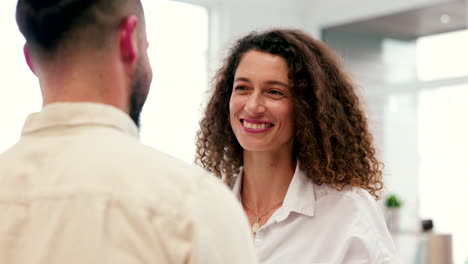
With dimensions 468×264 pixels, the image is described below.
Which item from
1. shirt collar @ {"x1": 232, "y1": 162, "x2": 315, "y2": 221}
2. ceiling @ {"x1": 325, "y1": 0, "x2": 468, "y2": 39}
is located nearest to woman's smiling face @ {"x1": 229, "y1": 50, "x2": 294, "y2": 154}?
shirt collar @ {"x1": 232, "y1": 162, "x2": 315, "y2": 221}

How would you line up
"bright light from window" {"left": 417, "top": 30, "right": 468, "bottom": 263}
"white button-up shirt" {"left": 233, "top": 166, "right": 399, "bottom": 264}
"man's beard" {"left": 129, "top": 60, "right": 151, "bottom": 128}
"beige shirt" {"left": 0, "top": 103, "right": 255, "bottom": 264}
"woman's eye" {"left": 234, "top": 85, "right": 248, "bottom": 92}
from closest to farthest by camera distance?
"beige shirt" {"left": 0, "top": 103, "right": 255, "bottom": 264} → "man's beard" {"left": 129, "top": 60, "right": 151, "bottom": 128} → "white button-up shirt" {"left": 233, "top": 166, "right": 399, "bottom": 264} → "woman's eye" {"left": 234, "top": 85, "right": 248, "bottom": 92} → "bright light from window" {"left": 417, "top": 30, "right": 468, "bottom": 263}

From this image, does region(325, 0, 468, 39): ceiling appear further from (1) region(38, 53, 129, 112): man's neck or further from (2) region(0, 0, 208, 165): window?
(1) region(38, 53, 129, 112): man's neck

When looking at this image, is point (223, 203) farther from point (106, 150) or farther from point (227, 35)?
point (227, 35)

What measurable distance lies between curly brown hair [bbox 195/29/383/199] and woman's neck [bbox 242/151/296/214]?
0.17 feet

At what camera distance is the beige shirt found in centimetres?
85

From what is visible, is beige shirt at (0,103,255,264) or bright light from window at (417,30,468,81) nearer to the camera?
beige shirt at (0,103,255,264)

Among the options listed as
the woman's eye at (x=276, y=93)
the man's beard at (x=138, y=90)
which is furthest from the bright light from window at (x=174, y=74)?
the man's beard at (x=138, y=90)

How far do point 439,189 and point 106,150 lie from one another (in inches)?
185

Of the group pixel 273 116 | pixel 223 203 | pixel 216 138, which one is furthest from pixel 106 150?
pixel 216 138

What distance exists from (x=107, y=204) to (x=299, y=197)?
1.31 metres

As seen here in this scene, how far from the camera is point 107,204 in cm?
85

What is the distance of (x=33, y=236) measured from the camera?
86 cm

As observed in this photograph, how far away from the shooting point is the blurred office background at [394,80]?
515cm

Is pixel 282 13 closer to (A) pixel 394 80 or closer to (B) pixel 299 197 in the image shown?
(A) pixel 394 80
